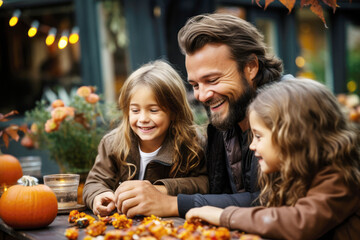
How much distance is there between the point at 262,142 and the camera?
1.87 m

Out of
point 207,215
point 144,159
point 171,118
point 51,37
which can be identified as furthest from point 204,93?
point 51,37

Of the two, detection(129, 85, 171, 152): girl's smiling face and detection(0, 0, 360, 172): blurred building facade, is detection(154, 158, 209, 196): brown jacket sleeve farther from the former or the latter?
detection(0, 0, 360, 172): blurred building facade

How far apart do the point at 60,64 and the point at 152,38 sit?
4.18 feet

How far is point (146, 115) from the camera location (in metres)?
2.59

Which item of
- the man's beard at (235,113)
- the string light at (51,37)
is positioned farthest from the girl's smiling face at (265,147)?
the string light at (51,37)

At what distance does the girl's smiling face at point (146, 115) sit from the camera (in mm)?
2586

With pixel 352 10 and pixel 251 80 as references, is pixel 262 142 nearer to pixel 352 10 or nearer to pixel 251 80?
pixel 251 80

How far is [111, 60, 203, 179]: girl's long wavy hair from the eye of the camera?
2.60 meters

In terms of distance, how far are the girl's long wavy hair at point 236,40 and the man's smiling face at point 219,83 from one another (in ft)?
0.12

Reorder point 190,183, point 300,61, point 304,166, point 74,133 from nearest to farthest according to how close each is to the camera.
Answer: point 304,166 < point 190,183 < point 74,133 < point 300,61

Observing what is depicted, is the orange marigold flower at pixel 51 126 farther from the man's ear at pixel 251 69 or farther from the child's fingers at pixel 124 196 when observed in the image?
the man's ear at pixel 251 69

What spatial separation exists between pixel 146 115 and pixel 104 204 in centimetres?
54

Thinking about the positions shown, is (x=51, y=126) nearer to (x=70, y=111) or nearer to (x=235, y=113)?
(x=70, y=111)

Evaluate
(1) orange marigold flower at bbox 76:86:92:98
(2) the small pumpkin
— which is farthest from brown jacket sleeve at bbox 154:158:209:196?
(1) orange marigold flower at bbox 76:86:92:98
